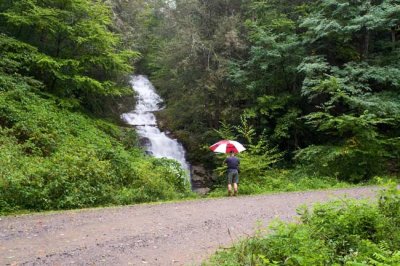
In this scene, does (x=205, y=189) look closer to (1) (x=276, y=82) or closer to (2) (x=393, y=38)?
(1) (x=276, y=82)

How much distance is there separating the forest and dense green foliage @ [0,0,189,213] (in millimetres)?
52

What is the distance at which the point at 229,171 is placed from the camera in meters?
13.1

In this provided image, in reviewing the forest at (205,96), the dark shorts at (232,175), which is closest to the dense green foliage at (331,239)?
the forest at (205,96)

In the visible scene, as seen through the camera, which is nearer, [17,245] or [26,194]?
[17,245]

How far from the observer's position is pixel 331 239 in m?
5.94

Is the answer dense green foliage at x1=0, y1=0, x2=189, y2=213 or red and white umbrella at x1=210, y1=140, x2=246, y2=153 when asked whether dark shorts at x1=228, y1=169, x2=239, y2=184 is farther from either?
dense green foliage at x1=0, y1=0, x2=189, y2=213

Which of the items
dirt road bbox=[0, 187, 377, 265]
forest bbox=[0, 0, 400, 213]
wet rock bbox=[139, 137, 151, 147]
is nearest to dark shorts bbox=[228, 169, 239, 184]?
forest bbox=[0, 0, 400, 213]

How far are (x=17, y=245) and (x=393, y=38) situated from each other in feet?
64.2

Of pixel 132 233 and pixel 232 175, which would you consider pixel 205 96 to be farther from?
pixel 132 233

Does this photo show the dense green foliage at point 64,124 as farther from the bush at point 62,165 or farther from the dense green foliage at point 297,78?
the dense green foliage at point 297,78

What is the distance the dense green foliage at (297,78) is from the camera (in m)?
16.6

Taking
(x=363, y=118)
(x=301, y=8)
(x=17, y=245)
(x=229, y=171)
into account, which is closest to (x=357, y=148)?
(x=363, y=118)

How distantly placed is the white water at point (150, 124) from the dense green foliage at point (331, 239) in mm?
16196

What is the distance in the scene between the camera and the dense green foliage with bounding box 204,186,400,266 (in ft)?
17.0
